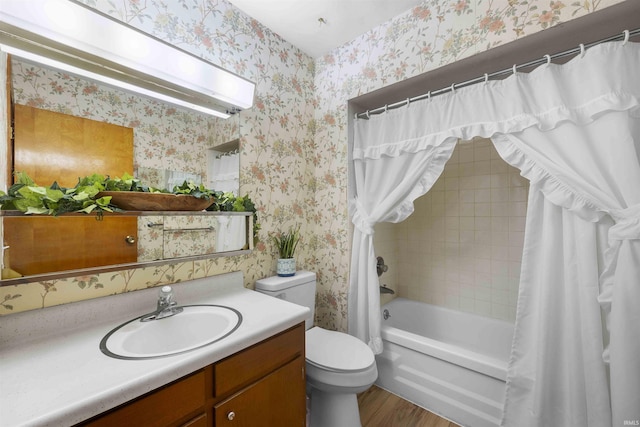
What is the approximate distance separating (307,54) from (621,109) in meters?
1.84

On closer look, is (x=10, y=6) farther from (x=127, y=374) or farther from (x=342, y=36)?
(x=342, y=36)

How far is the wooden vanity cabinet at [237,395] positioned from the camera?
0.69 metres


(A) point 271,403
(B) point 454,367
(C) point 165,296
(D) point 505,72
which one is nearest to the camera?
(A) point 271,403

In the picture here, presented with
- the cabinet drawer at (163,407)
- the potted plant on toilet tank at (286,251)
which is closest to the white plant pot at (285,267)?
the potted plant on toilet tank at (286,251)

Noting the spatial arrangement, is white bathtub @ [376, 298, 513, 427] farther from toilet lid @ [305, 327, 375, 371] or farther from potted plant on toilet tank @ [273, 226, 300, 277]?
potted plant on toilet tank @ [273, 226, 300, 277]

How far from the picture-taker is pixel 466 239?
218 centimetres

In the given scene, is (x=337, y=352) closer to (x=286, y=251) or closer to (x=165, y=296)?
(x=286, y=251)

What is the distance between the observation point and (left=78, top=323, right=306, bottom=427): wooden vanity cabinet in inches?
27.2

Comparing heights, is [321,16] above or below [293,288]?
above

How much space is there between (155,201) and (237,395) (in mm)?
843

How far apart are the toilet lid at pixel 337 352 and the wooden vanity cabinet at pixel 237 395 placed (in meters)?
0.24

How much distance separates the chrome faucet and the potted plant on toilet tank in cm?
70

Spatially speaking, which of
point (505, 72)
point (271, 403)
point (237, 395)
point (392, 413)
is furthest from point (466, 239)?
point (237, 395)

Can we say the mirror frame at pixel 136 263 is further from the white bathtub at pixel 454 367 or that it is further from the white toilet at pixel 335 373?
the white bathtub at pixel 454 367
